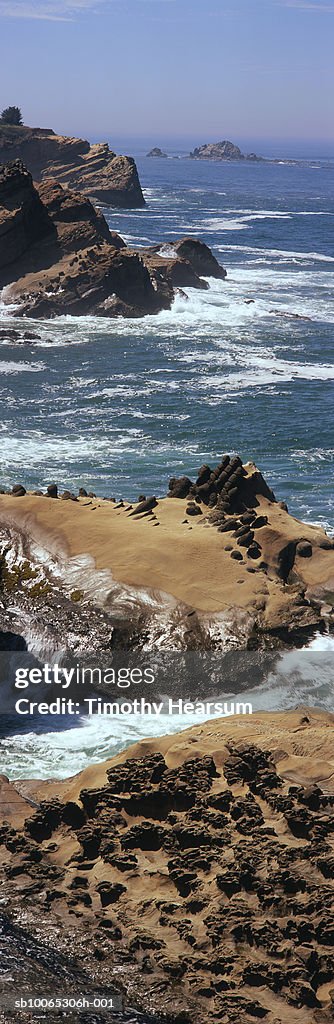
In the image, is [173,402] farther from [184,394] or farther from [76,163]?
[76,163]

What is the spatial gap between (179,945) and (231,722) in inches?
334

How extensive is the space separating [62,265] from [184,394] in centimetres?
2515

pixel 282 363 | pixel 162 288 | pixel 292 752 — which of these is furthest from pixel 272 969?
pixel 162 288

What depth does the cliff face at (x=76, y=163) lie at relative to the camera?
6388 inches

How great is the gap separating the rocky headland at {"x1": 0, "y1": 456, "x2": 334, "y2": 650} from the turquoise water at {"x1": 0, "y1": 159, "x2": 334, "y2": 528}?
996 centimetres

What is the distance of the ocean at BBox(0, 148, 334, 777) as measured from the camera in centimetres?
4678

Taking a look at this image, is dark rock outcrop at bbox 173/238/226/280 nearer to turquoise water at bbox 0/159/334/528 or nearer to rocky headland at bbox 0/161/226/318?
turquoise water at bbox 0/159/334/528

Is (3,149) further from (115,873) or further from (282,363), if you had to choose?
(115,873)

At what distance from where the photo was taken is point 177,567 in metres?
31.8

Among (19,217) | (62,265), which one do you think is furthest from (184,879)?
(19,217)

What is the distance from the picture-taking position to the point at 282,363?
72.5 meters

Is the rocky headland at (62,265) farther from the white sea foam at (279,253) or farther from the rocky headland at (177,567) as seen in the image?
the rocky headland at (177,567)

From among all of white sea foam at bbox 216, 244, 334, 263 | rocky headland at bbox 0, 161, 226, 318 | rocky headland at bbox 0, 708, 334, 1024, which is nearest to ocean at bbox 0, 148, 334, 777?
rocky headland at bbox 0, 161, 226, 318

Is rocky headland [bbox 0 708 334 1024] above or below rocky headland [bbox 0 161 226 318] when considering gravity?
below
